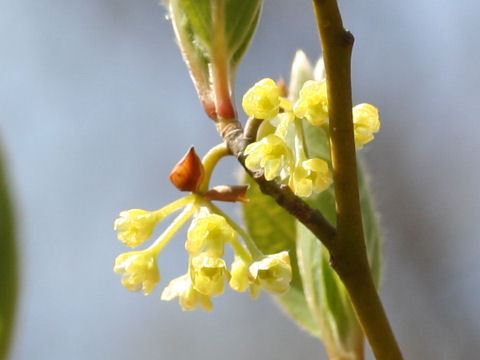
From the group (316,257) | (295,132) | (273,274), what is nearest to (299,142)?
(295,132)

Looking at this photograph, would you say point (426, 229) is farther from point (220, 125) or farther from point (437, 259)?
→ point (220, 125)

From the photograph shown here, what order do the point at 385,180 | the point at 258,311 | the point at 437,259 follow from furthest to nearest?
the point at 258,311 → the point at 385,180 → the point at 437,259

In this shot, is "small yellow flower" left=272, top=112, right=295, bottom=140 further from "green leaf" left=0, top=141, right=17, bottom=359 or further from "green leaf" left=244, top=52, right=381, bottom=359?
"green leaf" left=0, top=141, right=17, bottom=359

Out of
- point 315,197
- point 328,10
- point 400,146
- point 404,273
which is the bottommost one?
point 404,273

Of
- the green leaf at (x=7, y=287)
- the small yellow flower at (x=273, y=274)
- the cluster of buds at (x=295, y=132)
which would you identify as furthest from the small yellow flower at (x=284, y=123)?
the green leaf at (x=7, y=287)

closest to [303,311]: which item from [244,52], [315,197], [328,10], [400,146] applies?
[315,197]
